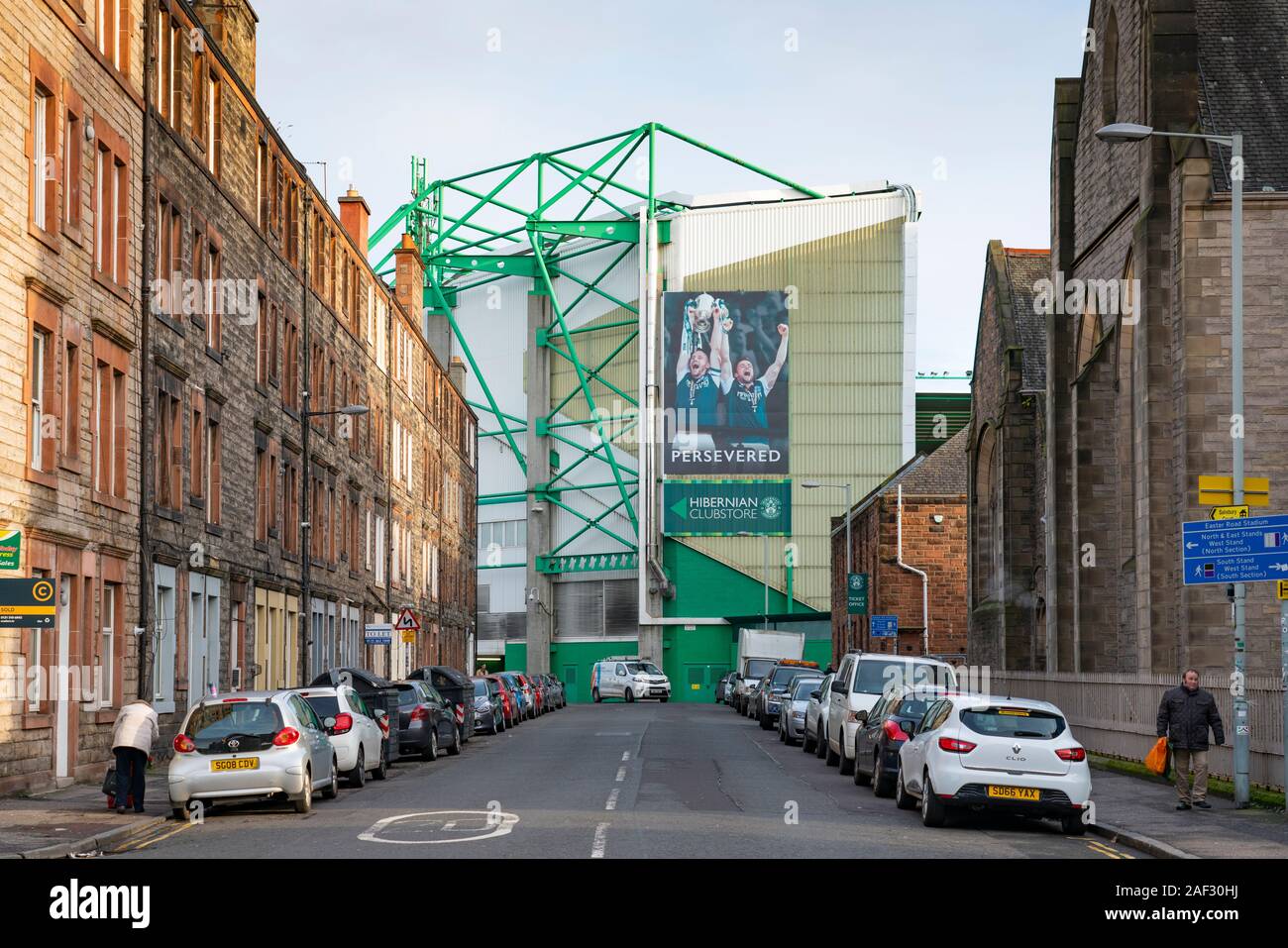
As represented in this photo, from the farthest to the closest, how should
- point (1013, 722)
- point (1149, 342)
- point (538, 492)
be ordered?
point (538, 492), point (1149, 342), point (1013, 722)

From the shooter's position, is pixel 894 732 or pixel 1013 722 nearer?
pixel 1013 722

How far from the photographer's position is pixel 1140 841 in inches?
675

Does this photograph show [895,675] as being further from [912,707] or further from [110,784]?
[110,784]

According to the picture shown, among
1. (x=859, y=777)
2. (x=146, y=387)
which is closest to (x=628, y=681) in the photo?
(x=146, y=387)

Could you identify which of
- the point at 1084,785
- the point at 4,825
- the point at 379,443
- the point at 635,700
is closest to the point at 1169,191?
the point at 1084,785

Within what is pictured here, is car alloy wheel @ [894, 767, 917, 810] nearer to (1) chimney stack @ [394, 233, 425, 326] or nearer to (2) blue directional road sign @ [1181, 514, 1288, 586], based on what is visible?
(2) blue directional road sign @ [1181, 514, 1288, 586]

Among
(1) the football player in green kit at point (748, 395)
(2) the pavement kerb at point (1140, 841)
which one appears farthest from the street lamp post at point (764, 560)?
(2) the pavement kerb at point (1140, 841)

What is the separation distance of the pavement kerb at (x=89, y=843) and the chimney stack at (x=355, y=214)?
1474 inches

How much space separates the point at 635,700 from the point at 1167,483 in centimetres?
4943

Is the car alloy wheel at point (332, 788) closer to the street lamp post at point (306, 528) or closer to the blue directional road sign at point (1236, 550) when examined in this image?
the blue directional road sign at point (1236, 550)

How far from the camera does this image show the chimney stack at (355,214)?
55.0m

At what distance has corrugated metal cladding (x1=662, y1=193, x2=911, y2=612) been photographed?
280 ft

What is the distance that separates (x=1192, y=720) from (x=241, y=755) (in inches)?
446

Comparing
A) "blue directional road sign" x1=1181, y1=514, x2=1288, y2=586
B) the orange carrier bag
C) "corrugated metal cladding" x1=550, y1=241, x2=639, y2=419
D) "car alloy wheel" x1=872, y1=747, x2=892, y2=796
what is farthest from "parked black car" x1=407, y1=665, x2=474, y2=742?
"corrugated metal cladding" x1=550, y1=241, x2=639, y2=419
